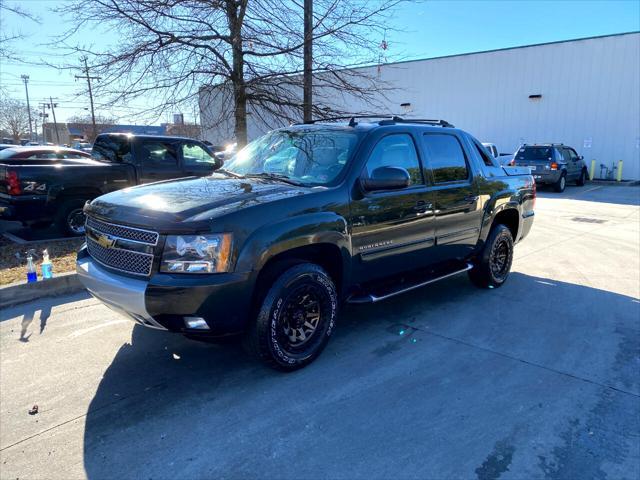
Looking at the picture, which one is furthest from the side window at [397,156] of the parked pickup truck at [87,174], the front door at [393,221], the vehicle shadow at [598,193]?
the vehicle shadow at [598,193]

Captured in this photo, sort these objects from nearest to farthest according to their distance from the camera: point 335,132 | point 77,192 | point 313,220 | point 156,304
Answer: point 156,304 → point 313,220 → point 335,132 → point 77,192

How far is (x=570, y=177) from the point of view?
20281 millimetres

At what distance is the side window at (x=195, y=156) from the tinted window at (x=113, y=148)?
3.52ft

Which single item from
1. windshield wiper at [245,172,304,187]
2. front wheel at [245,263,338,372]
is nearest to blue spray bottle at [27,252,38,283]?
windshield wiper at [245,172,304,187]

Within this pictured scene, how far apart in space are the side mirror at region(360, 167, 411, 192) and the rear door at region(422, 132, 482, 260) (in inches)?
36.9

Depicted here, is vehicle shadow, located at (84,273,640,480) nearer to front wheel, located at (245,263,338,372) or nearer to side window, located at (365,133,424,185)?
front wheel, located at (245,263,338,372)

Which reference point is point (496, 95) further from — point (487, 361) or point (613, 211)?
point (487, 361)

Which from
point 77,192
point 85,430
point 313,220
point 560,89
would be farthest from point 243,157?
point 560,89

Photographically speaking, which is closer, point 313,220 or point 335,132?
point 313,220

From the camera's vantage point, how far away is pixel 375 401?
3.29 meters

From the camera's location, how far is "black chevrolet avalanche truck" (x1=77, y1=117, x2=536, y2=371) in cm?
313

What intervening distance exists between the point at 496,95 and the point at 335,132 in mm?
25738

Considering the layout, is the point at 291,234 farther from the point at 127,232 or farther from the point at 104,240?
the point at 104,240

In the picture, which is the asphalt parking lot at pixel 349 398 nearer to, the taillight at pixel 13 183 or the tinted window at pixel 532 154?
the taillight at pixel 13 183
